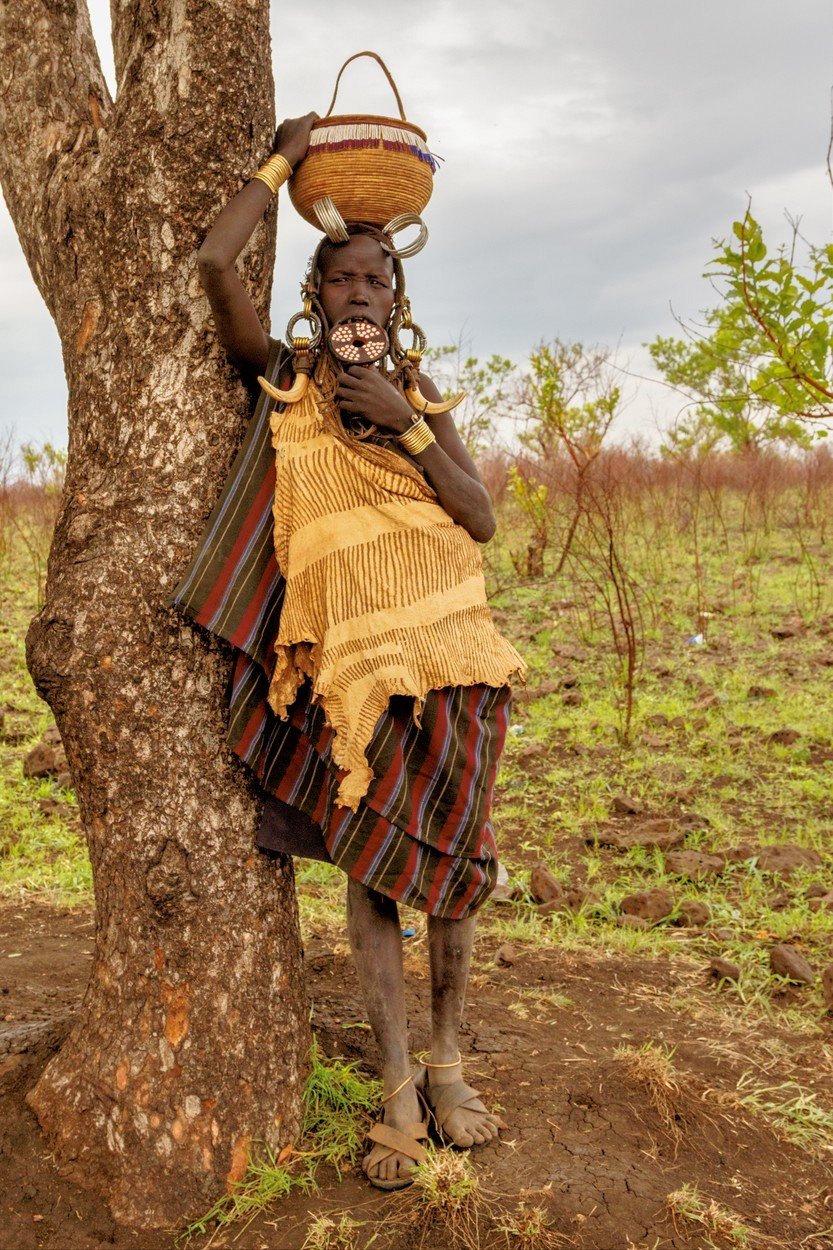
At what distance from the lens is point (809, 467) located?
988 centimetres

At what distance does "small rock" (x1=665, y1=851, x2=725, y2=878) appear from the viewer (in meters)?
3.79

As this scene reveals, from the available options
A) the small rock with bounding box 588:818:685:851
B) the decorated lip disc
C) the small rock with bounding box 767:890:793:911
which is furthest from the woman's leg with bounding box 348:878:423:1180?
the small rock with bounding box 588:818:685:851

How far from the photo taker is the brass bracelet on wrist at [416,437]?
2.00 metres

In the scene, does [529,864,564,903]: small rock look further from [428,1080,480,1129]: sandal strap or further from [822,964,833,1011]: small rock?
[428,1080,480,1129]: sandal strap

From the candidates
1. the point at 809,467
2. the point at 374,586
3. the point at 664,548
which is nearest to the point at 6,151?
the point at 374,586

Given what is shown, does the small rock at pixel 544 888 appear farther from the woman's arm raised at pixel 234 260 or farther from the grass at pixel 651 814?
the woman's arm raised at pixel 234 260

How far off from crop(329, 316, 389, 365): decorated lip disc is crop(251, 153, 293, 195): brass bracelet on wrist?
0.31 meters

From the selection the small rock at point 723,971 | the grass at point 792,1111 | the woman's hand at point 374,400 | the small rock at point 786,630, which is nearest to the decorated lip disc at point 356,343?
the woman's hand at point 374,400

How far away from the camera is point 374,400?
1.98 meters

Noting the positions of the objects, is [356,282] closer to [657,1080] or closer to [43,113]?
[43,113]

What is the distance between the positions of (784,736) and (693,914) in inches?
69.1

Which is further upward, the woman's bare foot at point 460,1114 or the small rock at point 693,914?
the small rock at point 693,914

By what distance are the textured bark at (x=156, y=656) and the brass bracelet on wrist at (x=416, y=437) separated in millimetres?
366

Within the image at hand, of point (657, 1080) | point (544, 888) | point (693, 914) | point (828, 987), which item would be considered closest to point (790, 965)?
point (828, 987)
